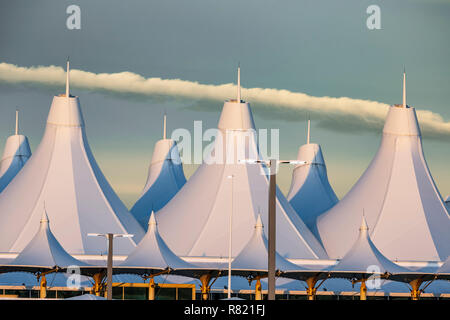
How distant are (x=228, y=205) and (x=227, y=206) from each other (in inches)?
3.8

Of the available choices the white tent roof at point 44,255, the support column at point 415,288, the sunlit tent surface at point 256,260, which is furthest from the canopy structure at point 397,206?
the white tent roof at point 44,255

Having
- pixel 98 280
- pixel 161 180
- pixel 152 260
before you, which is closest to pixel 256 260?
pixel 152 260

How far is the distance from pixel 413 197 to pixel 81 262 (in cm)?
2132

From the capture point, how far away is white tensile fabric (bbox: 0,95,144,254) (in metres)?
61.5

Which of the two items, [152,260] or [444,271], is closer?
[152,260]

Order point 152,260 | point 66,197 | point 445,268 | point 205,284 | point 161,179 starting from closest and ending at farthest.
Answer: point 152,260 < point 445,268 < point 205,284 < point 66,197 < point 161,179

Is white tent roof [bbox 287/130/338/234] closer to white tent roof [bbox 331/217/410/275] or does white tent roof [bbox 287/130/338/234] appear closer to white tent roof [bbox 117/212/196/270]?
white tent roof [bbox 331/217/410/275]

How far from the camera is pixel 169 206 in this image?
65125 mm

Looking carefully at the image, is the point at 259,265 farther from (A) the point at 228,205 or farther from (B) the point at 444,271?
(A) the point at 228,205

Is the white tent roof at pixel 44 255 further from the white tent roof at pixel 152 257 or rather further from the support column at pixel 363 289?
the support column at pixel 363 289

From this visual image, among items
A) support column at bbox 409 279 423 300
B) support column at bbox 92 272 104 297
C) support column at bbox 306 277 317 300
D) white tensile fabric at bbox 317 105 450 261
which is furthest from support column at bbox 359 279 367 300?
support column at bbox 92 272 104 297

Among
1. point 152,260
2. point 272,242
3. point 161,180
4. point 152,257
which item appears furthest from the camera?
point 161,180

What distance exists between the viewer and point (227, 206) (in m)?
63.2
